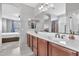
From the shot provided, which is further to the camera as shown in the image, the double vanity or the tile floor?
the tile floor

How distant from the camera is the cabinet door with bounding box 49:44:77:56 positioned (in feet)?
5.00

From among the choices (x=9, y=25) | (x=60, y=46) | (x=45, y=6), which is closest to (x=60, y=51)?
(x=60, y=46)

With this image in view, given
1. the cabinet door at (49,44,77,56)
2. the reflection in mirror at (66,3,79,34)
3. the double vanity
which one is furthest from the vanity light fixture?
the cabinet door at (49,44,77,56)

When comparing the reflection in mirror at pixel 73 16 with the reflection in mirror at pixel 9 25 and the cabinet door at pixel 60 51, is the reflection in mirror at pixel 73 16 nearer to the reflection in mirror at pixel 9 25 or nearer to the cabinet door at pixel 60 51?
the cabinet door at pixel 60 51

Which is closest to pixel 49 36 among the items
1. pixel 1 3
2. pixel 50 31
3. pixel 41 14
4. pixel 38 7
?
pixel 50 31

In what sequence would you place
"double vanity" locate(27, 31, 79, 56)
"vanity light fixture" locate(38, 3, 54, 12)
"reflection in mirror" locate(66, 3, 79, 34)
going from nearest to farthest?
"double vanity" locate(27, 31, 79, 56) < "reflection in mirror" locate(66, 3, 79, 34) < "vanity light fixture" locate(38, 3, 54, 12)

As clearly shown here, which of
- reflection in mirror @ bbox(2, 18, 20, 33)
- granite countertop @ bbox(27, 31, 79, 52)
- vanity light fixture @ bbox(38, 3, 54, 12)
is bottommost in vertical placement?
granite countertop @ bbox(27, 31, 79, 52)

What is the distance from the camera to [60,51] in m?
1.74

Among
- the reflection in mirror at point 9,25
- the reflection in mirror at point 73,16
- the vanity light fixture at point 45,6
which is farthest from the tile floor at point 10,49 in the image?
the reflection in mirror at point 73,16

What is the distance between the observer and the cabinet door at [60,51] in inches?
60.0

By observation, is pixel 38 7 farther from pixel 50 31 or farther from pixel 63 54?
pixel 63 54

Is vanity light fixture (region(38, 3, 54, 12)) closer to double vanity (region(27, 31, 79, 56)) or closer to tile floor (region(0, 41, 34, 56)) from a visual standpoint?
double vanity (region(27, 31, 79, 56))

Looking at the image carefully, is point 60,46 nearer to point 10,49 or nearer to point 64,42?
point 64,42

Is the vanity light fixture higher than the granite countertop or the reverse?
higher
